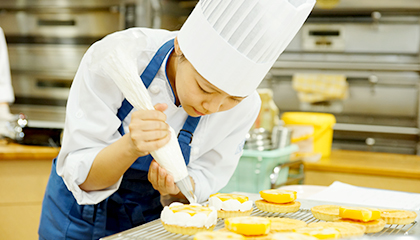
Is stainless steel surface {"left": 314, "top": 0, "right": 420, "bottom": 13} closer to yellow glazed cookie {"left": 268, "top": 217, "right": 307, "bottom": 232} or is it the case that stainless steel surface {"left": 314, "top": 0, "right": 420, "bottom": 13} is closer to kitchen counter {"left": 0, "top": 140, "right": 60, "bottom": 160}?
kitchen counter {"left": 0, "top": 140, "right": 60, "bottom": 160}

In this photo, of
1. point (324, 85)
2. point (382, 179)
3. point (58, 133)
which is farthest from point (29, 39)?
point (382, 179)

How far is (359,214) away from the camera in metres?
0.91

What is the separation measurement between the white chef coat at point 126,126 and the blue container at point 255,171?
30.9 inches

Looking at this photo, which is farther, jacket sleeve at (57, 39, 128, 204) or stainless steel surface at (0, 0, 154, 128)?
stainless steel surface at (0, 0, 154, 128)

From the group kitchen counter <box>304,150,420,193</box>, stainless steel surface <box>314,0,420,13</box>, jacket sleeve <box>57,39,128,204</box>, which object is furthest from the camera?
stainless steel surface <box>314,0,420,13</box>

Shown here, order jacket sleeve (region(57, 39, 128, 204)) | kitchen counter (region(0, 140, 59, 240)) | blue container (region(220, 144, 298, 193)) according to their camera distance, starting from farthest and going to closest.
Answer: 1. kitchen counter (region(0, 140, 59, 240))
2. blue container (region(220, 144, 298, 193))
3. jacket sleeve (region(57, 39, 128, 204))

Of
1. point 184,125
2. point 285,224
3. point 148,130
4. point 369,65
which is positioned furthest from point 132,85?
point 369,65

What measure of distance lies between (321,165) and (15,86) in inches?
110

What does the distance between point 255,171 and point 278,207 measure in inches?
44.0

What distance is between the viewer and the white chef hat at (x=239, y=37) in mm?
993

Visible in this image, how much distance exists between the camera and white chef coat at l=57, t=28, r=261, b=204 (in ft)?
3.52

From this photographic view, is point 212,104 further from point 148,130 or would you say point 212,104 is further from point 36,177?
point 36,177

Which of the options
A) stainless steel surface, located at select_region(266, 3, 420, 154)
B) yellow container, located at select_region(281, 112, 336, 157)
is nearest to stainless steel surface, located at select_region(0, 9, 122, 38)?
stainless steel surface, located at select_region(266, 3, 420, 154)

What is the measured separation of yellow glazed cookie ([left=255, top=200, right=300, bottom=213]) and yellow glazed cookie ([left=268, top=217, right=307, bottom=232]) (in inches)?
3.3
